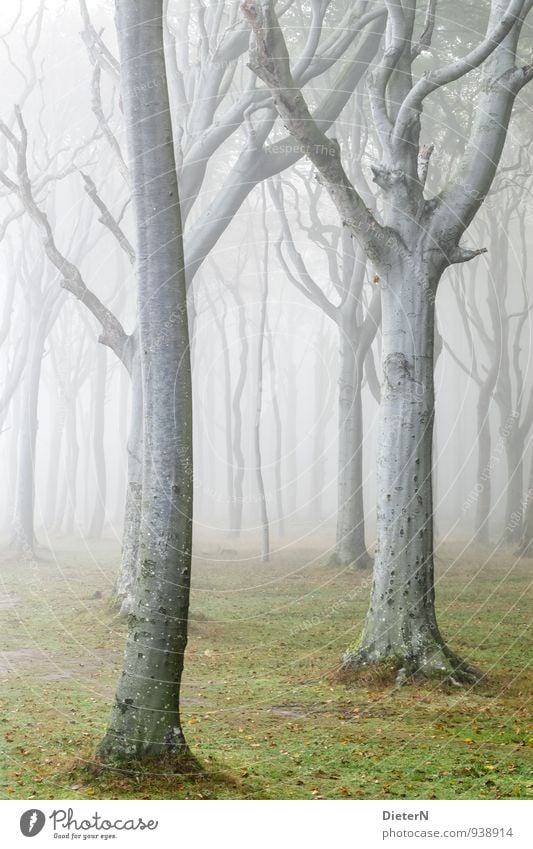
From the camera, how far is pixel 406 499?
28.4 ft

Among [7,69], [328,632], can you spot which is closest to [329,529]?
[7,69]

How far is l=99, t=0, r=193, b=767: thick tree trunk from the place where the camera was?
5.42 meters

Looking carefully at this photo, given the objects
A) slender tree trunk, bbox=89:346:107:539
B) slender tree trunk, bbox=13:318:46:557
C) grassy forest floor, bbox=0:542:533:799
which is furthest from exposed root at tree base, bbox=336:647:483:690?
slender tree trunk, bbox=89:346:107:539

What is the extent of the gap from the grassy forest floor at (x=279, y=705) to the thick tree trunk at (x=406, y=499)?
0.43 m

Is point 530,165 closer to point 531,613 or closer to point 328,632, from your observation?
point 531,613

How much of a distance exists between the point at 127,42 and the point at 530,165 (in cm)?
1852

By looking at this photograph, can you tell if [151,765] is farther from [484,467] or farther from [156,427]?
[484,467]

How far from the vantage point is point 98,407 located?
29016 mm

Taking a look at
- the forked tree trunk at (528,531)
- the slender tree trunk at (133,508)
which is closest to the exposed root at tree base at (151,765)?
the slender tree trunk at (133,508)

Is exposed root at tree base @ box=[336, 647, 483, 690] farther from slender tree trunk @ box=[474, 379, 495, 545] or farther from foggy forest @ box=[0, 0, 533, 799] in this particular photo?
slender tree trunk @ box=[474, 379, 495, 545]

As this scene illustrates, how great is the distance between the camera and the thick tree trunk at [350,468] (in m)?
17.6

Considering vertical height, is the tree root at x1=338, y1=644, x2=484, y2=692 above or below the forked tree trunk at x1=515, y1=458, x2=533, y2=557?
below

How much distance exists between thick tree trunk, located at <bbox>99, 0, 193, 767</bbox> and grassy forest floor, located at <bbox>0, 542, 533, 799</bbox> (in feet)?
1.27

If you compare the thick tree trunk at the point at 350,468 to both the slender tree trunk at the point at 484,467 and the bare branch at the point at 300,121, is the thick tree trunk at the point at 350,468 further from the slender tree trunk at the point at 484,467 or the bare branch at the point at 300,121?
the bare branch at the point at 300,121
